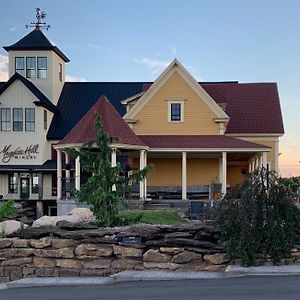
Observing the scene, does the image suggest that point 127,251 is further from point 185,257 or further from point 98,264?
point 185,257

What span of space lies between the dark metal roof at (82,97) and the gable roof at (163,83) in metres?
8.18

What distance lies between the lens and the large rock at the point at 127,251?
1396 cm

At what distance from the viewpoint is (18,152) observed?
40.9m

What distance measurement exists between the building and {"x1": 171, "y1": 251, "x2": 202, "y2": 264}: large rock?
604 inches

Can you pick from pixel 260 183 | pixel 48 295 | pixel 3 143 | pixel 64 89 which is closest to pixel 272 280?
pixel 260 183

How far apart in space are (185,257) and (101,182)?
461cm

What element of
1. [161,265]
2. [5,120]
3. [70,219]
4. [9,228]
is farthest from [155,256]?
[5,120]

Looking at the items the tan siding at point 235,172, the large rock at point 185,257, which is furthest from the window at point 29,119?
the large rock at point 185,257

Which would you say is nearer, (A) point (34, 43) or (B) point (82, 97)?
(A) point (34, 43)

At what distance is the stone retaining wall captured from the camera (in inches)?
539

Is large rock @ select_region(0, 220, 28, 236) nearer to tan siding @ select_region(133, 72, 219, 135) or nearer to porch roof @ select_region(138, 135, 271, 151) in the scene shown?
porch roof @ select_region(138, 135, 271, 151)

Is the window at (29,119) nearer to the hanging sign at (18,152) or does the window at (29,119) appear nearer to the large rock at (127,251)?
the hanging sign at (18,152)

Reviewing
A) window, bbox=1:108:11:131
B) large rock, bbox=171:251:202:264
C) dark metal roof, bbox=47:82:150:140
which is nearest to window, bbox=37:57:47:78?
dark metal roof, bbox=47:82:150:140

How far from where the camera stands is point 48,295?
1134cm
